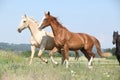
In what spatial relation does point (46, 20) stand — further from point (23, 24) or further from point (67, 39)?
point (23, 24)

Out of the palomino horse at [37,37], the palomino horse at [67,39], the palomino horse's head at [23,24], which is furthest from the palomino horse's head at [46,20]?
the palomino horse's head at [23,24]

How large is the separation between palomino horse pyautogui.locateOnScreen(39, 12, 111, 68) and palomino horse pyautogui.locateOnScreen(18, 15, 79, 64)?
1.06 meters

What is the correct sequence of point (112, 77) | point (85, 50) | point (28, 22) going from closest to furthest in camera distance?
point (112, 77) < point (85, 50) < point (28, 22)

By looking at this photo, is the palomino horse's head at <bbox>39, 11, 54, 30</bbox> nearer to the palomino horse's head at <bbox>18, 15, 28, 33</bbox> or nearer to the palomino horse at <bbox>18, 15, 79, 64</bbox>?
the palomino horse at <bbox>18, 15, 79, 64</bbox>

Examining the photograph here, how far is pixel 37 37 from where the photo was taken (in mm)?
14656

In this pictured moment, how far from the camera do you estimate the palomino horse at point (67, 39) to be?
13.0 metres

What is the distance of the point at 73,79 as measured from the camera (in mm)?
9031

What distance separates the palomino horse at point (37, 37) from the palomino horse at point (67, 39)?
106 centimetres

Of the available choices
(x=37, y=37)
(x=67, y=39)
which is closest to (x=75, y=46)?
(x=67, y=39)

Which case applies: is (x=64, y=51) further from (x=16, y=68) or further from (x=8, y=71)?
(x=8, y=71)

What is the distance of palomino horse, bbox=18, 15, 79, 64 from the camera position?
47.9 feet

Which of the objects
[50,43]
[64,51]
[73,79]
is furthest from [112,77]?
[50,43]

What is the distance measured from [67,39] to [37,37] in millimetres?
1874

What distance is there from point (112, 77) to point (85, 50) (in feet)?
14.3
